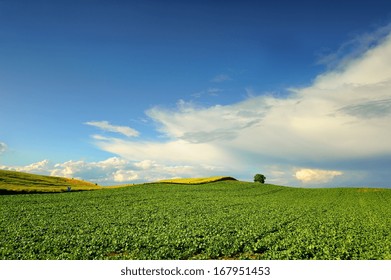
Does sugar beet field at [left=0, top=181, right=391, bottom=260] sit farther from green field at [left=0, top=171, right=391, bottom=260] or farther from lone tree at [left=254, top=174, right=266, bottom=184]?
lone tree at [left=254, top=174, right=266, bottom=184]

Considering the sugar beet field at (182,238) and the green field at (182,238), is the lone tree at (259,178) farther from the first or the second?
the sugar beet field at (182,238)

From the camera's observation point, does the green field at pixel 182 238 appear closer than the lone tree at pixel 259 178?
Yes

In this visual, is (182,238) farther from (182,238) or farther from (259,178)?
(259,178)

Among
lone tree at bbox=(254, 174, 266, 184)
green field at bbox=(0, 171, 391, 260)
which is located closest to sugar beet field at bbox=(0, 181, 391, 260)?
green field at bbox=(0, 171, 391, 260)

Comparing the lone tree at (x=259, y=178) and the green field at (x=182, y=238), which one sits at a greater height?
the lone tree at (x=259, y=178)

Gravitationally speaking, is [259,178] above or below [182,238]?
above

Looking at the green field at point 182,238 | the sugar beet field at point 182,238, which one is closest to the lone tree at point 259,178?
the green field at point 182,238

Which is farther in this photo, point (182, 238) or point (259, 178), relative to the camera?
point (259, 178)

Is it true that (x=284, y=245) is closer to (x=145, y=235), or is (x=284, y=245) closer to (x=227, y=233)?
(x=227, y=233)

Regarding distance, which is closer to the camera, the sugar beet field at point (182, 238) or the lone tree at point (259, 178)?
the sugar beet field at point (182, 238)

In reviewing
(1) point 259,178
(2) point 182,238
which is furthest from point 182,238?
(1) point 259,178

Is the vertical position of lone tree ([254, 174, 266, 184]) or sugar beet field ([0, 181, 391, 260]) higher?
lone tree ([254, 174, 266, 184])

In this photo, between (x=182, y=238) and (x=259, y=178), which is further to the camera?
(x=259, y=178)
